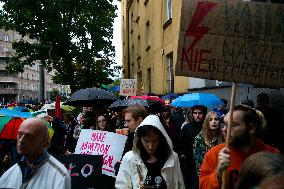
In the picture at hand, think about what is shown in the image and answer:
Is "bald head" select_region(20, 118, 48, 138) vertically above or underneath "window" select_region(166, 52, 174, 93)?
underneath

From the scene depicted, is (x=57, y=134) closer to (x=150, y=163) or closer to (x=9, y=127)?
(x=9, y=127)

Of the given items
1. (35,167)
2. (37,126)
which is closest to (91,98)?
(37,126)

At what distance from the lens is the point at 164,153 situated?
12.8 ft

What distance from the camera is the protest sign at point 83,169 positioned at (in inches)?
201

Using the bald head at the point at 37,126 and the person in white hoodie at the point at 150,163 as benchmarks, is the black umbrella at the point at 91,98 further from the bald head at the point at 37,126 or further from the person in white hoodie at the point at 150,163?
the bald head at the point at 37,126

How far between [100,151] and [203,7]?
8.77ft

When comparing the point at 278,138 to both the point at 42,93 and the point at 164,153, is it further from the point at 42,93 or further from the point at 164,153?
the point at 42,93

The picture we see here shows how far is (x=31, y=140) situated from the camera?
328 cm

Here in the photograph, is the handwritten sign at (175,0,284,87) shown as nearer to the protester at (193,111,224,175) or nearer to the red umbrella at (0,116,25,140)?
the protester at (193,111,224,175)

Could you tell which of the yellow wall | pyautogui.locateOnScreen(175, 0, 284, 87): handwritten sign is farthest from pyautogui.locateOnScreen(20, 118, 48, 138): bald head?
the yellow wall

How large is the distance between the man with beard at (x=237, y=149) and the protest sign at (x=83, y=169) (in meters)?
2.03

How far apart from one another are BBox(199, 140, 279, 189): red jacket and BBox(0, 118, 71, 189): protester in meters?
1.03

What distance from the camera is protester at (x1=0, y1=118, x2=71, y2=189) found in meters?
3.12

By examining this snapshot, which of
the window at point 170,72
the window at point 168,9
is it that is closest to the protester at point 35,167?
the window at point 170,72
